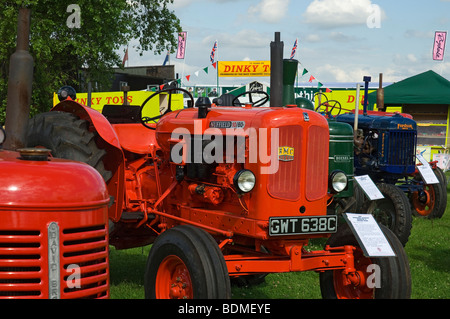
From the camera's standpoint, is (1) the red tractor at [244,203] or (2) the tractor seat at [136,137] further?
(2) the tractor seat at [136,137]

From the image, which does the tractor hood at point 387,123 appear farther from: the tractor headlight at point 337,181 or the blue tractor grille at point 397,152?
the tractor headlight at point 337,181

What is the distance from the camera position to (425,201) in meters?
9.02

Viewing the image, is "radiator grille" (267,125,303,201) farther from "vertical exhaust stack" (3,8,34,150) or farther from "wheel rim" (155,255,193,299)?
"vertical exhaust stack" (3,8,34,150)

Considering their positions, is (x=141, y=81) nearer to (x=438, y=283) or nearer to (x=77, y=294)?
(x=438, y=283)

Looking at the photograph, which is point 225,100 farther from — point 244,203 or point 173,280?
point 173,280

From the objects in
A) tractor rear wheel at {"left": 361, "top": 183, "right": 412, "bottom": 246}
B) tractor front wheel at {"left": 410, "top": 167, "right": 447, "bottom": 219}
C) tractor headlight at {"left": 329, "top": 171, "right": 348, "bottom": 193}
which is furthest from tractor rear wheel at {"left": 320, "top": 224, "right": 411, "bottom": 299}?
tractor front wheel at {"left": 410, "top": 167, "right": 447, "bottom": 219}

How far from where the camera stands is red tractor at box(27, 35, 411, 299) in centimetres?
349

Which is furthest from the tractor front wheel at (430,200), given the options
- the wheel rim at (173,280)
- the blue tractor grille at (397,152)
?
A: the wheel rim at (173,280)

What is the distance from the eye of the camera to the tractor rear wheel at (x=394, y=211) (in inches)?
263

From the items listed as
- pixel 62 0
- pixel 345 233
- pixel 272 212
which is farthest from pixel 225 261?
pixel 62 0

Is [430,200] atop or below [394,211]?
below

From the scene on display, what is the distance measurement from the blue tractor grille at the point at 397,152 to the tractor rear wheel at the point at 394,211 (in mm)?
1201

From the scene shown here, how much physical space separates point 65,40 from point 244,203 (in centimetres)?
1600

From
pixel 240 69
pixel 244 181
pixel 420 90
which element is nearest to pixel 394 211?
pixel 244 181
